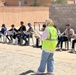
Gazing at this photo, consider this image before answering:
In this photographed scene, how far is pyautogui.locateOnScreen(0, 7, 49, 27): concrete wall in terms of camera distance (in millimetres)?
35938

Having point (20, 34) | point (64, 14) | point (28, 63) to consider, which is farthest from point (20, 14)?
point (28, 63)

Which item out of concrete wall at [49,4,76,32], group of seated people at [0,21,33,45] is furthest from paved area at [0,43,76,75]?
concrete wall at [49,4,76,32]

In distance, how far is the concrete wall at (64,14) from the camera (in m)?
22.0

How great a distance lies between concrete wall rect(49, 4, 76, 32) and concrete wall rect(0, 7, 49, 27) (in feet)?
44.6

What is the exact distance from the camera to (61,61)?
11078 millimetres

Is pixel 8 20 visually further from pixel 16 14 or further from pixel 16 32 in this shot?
pixel 16 32

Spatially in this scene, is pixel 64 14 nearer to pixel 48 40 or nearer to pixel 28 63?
pixel 28 63

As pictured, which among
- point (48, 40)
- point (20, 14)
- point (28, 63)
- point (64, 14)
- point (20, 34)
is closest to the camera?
point (48, 40)

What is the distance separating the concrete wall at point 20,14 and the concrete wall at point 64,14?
13602 millimetres

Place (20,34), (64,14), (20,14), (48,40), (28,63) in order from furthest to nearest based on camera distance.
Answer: (20,14)
(64,14)
(20,34)
(28,63)
(48,40)

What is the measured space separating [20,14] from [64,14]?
15.7 metres

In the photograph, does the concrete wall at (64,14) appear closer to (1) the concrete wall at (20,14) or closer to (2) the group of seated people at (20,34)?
(2) the group of seated people at (20,34)

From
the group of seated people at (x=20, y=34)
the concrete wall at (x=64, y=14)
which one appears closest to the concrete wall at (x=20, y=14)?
the concrete wall at (x=64, y=14)

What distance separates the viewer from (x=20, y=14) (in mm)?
37438
